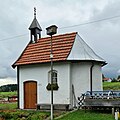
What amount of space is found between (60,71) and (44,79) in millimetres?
1649

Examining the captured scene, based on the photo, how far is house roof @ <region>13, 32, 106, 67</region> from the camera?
2183 cm

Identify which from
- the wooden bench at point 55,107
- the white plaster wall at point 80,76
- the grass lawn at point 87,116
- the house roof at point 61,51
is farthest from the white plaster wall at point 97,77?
the grass lawn at point 87,116

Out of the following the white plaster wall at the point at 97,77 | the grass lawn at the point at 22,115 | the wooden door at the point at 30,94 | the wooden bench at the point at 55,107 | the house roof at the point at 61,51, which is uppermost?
the house roof at the point at 61,51

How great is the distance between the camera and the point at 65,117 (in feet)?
58.6

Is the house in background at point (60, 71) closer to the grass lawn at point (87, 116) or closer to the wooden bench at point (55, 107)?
the wooden bench at point (55, 107)

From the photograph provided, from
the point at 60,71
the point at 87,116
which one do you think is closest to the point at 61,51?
the point at 60,71

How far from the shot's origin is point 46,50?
2350 centimetres

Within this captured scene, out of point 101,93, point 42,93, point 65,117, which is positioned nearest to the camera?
point 65,117

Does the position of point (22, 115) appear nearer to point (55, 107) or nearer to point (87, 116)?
point (55, 107)

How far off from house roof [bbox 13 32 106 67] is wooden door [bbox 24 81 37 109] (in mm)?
1853

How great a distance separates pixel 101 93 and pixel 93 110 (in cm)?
140

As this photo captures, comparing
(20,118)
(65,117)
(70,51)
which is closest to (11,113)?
(20,118)

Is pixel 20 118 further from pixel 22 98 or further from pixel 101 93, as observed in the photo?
pixel 101 93

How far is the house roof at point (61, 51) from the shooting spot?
21.8 m
